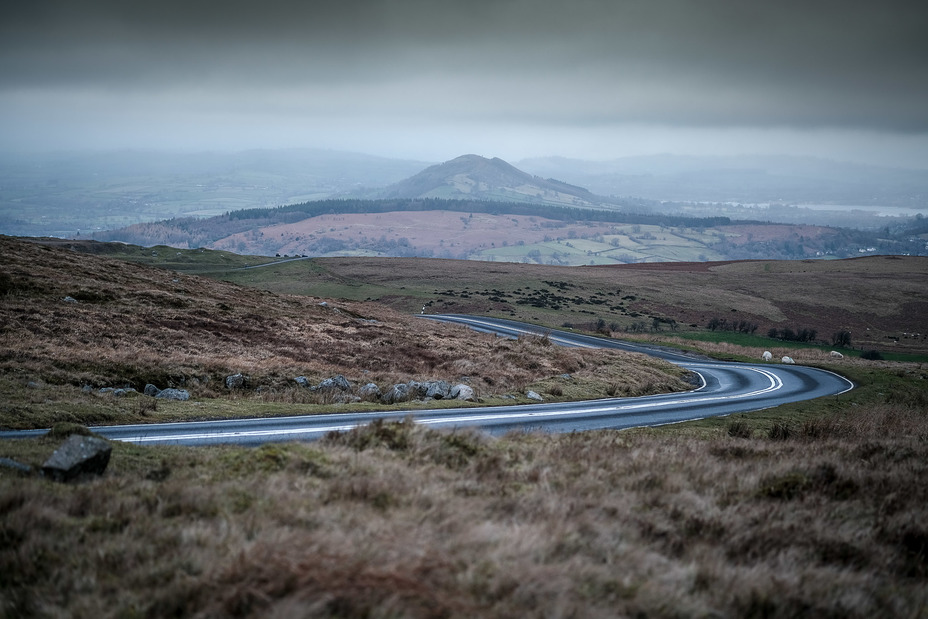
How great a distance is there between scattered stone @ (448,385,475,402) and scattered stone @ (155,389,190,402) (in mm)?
10084

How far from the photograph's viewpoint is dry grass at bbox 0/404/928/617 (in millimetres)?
4965

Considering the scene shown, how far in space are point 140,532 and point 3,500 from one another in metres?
1.85

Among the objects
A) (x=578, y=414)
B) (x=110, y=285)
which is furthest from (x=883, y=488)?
(x=110, y=285)

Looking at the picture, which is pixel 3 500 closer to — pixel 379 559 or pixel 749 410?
pixel 379 559

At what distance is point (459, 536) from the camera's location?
6.05 meters

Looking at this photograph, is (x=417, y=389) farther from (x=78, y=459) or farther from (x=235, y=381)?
(x=78, y=459)

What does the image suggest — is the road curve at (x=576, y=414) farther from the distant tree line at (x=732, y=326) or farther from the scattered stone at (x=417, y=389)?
the distant tree line at (x=732, y=326)

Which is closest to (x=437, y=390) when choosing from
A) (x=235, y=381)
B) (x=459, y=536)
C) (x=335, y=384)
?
(x=335, y=384)

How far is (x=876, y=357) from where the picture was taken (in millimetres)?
59719

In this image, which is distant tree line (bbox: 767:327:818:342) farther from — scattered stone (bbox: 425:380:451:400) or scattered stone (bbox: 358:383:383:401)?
scattered stone (bbox: 358:383:383:401)

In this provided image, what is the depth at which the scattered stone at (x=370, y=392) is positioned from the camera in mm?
23812

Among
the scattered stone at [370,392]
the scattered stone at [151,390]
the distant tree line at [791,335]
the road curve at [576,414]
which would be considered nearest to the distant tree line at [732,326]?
the distant tree line at [791,335]

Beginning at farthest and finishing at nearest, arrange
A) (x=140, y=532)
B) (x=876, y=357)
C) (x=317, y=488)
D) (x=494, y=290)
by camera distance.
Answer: (x=494, y=290), (x=876, y=357), (x=317, y=488), (x=140, y=532)

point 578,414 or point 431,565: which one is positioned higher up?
point 431,565
